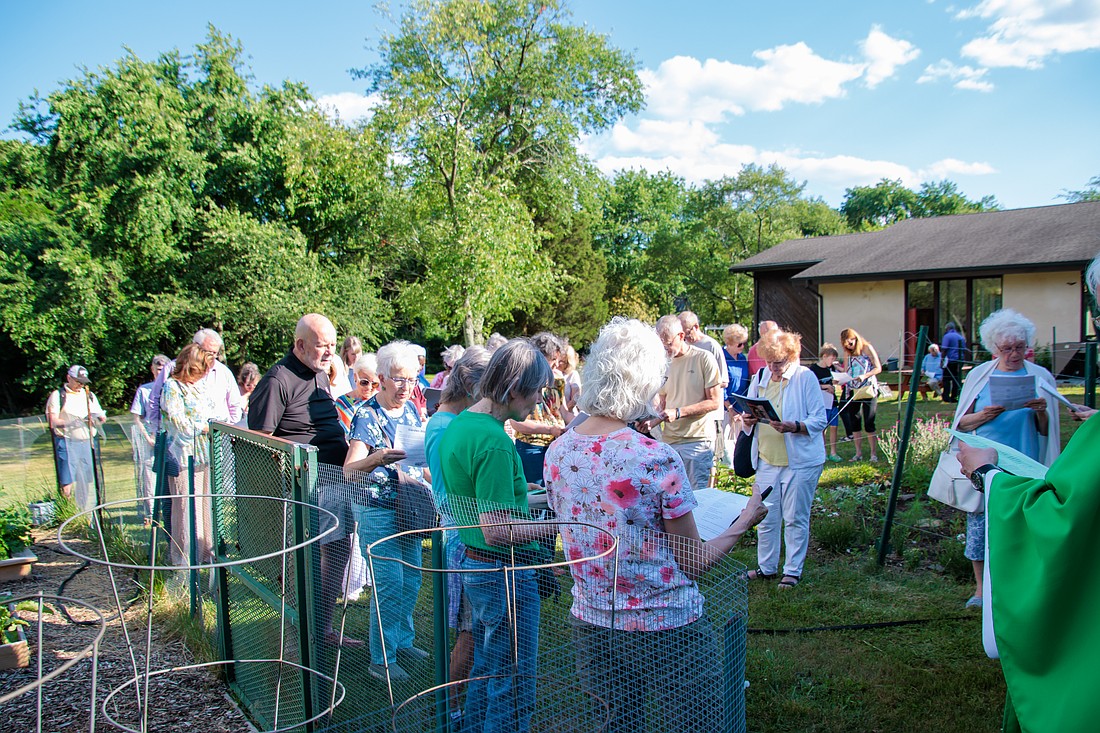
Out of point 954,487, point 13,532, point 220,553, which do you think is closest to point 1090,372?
point 954,487

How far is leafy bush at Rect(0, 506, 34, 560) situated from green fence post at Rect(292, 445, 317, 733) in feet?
15.3

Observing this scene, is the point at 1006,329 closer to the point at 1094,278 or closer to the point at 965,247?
the point at 1094,278

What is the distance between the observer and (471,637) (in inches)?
112

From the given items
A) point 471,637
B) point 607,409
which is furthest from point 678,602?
point 471,637

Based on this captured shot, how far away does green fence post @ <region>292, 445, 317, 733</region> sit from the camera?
119 inches

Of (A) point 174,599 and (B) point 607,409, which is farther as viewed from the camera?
(A) point 174,599

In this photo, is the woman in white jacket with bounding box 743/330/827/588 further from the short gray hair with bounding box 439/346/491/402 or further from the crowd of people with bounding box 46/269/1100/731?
the short gray hair with bounding box 439/346/491/402

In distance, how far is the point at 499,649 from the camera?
278 cm

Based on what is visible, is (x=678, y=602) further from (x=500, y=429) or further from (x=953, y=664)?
(x=953, y=664)

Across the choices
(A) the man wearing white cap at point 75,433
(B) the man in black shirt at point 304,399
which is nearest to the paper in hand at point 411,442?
(B) the man in black shirt at point 304,399

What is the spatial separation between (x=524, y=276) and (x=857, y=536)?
19.2 meters

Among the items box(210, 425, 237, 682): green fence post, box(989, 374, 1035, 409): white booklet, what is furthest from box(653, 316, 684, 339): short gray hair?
box(210, 425, 237, 682): green fence post

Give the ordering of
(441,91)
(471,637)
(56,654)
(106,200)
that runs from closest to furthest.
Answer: (471,637), (56,654), (106,200), (441,91)

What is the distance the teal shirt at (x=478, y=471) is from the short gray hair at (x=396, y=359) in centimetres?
137
